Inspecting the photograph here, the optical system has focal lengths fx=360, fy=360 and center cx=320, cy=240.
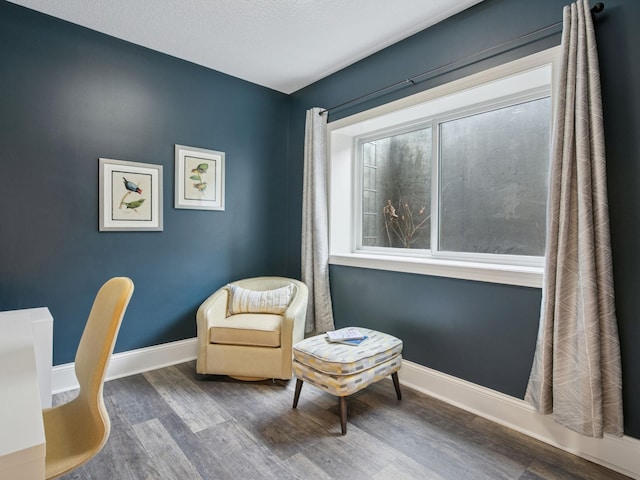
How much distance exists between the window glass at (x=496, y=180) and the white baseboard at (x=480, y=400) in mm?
951

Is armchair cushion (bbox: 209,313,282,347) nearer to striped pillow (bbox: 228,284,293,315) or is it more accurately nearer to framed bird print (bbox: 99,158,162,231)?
striped pillow (bbox: 228,284,293,315)

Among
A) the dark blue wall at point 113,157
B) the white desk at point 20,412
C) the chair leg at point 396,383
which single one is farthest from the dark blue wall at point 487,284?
the white desk at point 20,412

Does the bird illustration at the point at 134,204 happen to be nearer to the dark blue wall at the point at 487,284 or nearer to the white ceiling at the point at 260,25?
the white ceiling at the point at 260,25

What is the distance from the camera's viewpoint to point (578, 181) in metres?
1.77

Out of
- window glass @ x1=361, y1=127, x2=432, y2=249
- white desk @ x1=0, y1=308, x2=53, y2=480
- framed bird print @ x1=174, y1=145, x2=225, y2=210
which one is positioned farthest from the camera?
framed bird print @ x1=174, y1=145, x2=225, y2=210

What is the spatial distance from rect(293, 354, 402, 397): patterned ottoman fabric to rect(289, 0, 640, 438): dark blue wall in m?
0.45

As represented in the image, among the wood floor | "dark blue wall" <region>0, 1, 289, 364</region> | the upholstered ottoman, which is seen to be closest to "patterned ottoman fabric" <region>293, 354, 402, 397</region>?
the upholstered ottoman

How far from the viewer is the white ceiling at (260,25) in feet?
7.69

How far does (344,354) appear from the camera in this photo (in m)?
2.19

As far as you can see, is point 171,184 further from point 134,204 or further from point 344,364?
point 344,364

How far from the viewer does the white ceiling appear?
2344 millimetres

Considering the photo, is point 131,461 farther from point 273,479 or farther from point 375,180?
point 375,180

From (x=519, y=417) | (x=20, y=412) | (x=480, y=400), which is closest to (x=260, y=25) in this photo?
(x=20, y=412)

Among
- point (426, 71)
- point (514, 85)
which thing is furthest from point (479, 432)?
point (426, 71)
